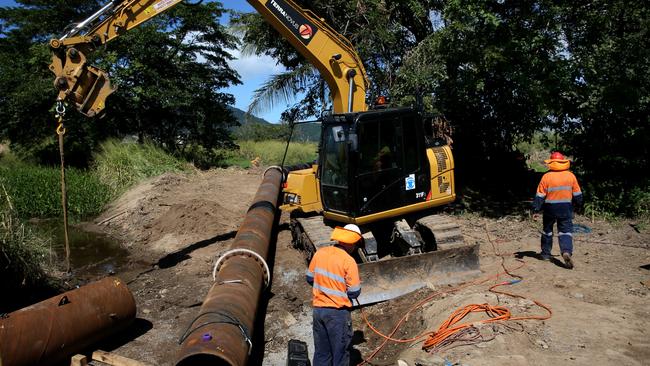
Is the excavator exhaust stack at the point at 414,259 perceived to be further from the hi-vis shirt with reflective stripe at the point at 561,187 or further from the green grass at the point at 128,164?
the green grass at the point at 128,164

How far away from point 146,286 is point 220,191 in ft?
23.3

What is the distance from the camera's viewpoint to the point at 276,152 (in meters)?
25.0

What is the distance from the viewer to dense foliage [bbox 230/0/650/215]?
11266 mm

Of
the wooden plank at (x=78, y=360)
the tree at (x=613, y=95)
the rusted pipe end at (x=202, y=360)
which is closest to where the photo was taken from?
the rusted pipe end at (x=202, y=360)

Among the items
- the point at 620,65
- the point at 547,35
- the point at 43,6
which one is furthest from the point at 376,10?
the point at 43,6

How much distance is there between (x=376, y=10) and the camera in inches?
609

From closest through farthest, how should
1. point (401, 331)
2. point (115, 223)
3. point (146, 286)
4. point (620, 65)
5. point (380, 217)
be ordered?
point (401, 331), point (380, 217), point (146, 286), point (620, 65), point (115, 223)

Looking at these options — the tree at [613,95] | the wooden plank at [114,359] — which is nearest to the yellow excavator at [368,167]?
the wooden plank at [114,359]

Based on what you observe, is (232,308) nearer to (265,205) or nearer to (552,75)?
(265,205)

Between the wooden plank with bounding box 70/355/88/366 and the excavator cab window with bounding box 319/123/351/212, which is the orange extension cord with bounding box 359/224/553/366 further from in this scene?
the wooden plank with bounding box 70/355/88/366

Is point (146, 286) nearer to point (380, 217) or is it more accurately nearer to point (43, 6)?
point (380, 217)

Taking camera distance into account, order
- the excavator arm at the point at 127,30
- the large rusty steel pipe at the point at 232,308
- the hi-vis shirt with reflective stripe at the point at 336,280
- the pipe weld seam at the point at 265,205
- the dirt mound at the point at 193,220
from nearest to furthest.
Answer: the large rusty steel pipe at the point at 232,308, the hi-vis shirt with reflective stripe at the point at 336,280, the excavator arm at the point at 127,30, the pipe weld seam at the point at 265,205, the dirt mound at the point at 193,220

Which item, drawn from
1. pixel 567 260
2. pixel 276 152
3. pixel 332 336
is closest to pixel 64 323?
pixel 332 336

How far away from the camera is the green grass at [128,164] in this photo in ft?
57.7
